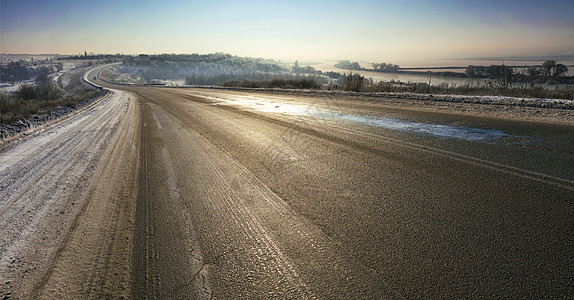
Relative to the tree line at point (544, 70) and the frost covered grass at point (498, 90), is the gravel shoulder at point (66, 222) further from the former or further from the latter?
the tree line at point (544, 70)

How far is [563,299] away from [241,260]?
2.06 m

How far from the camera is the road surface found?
1763 mm

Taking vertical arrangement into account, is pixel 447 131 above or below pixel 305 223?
above

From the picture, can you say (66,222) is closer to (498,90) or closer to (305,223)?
(305,223)

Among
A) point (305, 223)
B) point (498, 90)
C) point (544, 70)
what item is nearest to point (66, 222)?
point (305, 223)

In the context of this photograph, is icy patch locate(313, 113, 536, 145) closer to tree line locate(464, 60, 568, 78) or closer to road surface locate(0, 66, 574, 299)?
road surface locate(0, 66, 574, 299)

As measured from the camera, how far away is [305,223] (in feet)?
7.97

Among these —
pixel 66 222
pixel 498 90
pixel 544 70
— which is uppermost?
pixel 544 70

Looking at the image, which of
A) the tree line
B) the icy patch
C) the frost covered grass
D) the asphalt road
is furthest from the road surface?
the tree line

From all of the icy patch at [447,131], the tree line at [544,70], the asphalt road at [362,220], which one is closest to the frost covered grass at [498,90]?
the tree line at [544,70]

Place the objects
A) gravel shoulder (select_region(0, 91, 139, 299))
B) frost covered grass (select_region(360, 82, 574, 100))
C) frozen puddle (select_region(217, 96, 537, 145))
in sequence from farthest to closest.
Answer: frost covered grass (select_region(360, 82, 574, 100)), frozen puddle (select_region(217, 96, 537, 145)), gravel shoulder (select_region(0, 91, 139, 299))

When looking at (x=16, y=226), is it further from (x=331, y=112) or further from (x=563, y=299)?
(x=331, y=112)

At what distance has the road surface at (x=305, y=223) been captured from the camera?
1.76 meters

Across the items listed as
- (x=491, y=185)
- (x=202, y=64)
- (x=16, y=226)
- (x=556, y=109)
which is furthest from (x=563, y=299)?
(x=202, y=64)
